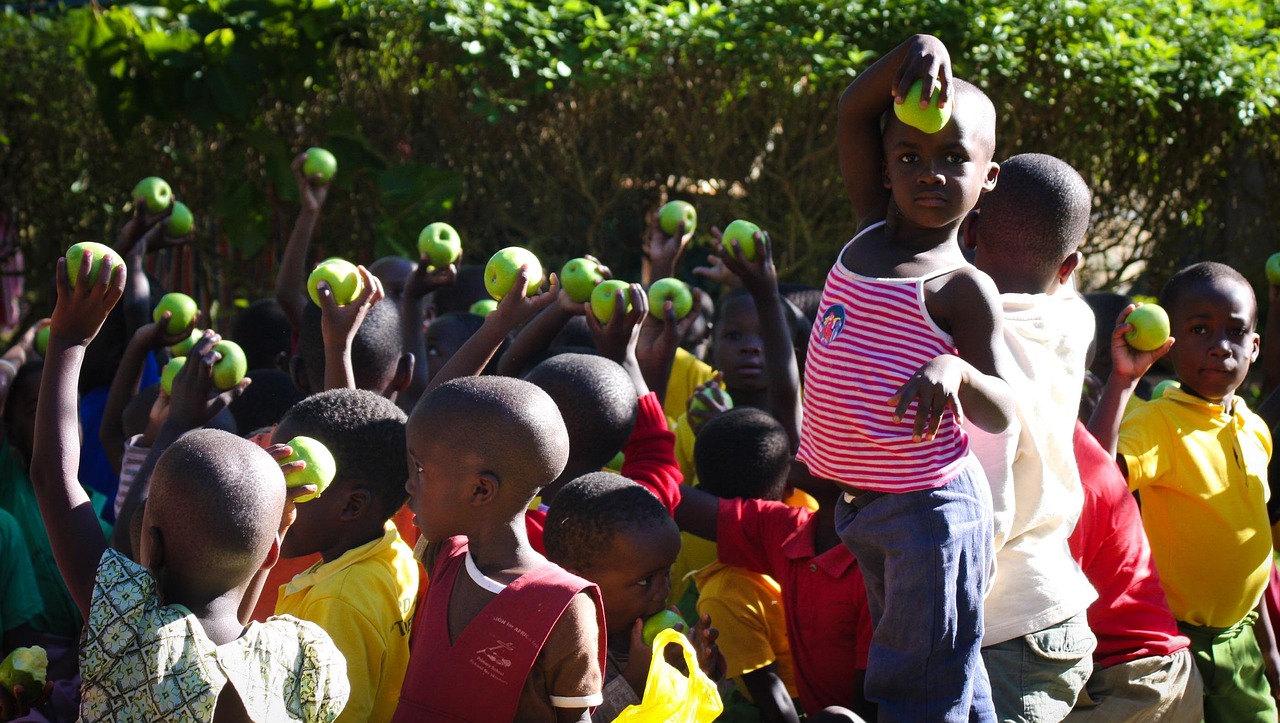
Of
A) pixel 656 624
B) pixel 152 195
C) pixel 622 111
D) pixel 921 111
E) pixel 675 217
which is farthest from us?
pixel 622 111

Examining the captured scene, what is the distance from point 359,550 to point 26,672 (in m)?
0.88

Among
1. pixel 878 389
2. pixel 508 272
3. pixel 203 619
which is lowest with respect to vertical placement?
pixel 508 272

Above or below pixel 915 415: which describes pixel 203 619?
below

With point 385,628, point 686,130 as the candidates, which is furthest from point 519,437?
point 686,130

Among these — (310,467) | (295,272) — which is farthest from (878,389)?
(295,272)

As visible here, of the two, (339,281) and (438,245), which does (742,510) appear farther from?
(438,245)

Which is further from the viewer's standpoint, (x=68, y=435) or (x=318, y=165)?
(x=318, y=165)

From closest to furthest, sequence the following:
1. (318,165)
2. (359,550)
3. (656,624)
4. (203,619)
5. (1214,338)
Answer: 1. (203,619)
2. (359,550)
3. (656,624)
4. (1214,338)
5. (318,165)

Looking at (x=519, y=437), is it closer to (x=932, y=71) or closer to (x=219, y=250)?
(x=932, y=71)

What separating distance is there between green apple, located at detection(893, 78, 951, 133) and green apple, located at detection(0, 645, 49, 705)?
2.46 metres

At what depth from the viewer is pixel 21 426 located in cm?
470

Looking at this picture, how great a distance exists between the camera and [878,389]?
262cm

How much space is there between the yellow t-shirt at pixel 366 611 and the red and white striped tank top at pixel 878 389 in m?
1.07

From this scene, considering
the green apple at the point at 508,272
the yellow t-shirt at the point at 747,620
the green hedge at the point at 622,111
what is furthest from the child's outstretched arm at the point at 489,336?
the green hedge at the point at 622,111
